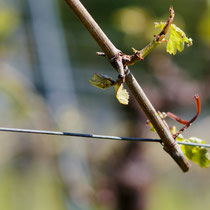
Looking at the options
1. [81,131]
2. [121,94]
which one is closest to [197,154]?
[121,94]

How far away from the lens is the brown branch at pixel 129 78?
0.34m

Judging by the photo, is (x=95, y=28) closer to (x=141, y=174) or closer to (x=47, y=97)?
(x=141, y=174)

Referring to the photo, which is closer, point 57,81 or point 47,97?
point 47,97

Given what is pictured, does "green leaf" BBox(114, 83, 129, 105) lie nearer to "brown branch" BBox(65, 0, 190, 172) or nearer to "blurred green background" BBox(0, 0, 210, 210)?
"brown branch" BBox(65, 0, 190, 172)

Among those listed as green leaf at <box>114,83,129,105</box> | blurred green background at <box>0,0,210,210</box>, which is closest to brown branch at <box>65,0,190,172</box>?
green leaf at <box>114,83,129,105</box>

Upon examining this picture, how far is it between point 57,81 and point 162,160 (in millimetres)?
700

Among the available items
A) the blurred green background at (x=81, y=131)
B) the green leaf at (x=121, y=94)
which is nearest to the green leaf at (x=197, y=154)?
the green leaf at (x=121, y=94)

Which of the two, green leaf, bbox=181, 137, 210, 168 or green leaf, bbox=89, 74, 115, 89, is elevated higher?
green leaf, bbox=89, 74, 115, 89

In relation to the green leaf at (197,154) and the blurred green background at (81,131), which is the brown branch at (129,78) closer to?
the green leaf at (197,154)

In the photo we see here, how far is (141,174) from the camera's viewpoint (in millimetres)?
1515

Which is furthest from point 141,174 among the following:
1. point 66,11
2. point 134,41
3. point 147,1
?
point 66,11

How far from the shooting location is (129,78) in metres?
0.38

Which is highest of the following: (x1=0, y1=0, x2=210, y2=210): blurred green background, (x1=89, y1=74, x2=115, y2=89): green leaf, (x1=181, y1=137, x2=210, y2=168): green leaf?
(x1=89, y1=74, x2=115, y2=89): green leaf

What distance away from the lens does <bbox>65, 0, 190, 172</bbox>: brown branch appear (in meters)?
0.34
